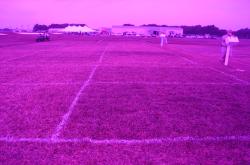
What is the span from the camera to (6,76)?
510 inches

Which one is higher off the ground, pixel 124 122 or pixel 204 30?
pixel 204 30

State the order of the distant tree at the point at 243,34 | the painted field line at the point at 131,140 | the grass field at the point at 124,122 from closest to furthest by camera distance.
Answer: the grass field at the point at 124,122 < the painted field line at the point at 131,140 < the distant tree at the point at 243,34

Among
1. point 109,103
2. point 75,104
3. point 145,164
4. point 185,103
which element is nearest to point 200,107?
point 185,103

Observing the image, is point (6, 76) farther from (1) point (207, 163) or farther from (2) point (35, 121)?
(1) point (207, 163)

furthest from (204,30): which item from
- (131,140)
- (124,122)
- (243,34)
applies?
(131,140)

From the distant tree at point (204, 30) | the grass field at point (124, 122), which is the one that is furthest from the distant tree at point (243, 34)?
the grass field at point (124, 122)

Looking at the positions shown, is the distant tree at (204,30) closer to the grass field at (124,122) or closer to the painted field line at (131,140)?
the grass field at (124,122)

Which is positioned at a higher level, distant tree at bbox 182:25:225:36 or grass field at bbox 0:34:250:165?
distant tree at bbox 182:25:225:36

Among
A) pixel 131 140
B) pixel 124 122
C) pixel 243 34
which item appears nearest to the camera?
pixel 131 140

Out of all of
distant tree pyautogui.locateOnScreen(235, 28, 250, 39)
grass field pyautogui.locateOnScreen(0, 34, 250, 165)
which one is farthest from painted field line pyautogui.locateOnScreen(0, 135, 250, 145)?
distant tree pyautogui.locateOnScreen(235, 28, 250, 39)

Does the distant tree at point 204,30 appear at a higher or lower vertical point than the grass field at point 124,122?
higher

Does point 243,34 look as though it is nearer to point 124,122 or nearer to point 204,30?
point 204,30

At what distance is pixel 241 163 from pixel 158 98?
440 cm

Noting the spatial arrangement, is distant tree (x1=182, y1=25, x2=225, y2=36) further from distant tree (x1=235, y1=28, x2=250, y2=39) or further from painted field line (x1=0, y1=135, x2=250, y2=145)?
painted field line (x1=0, y1=135, x2=250, y2=145)
